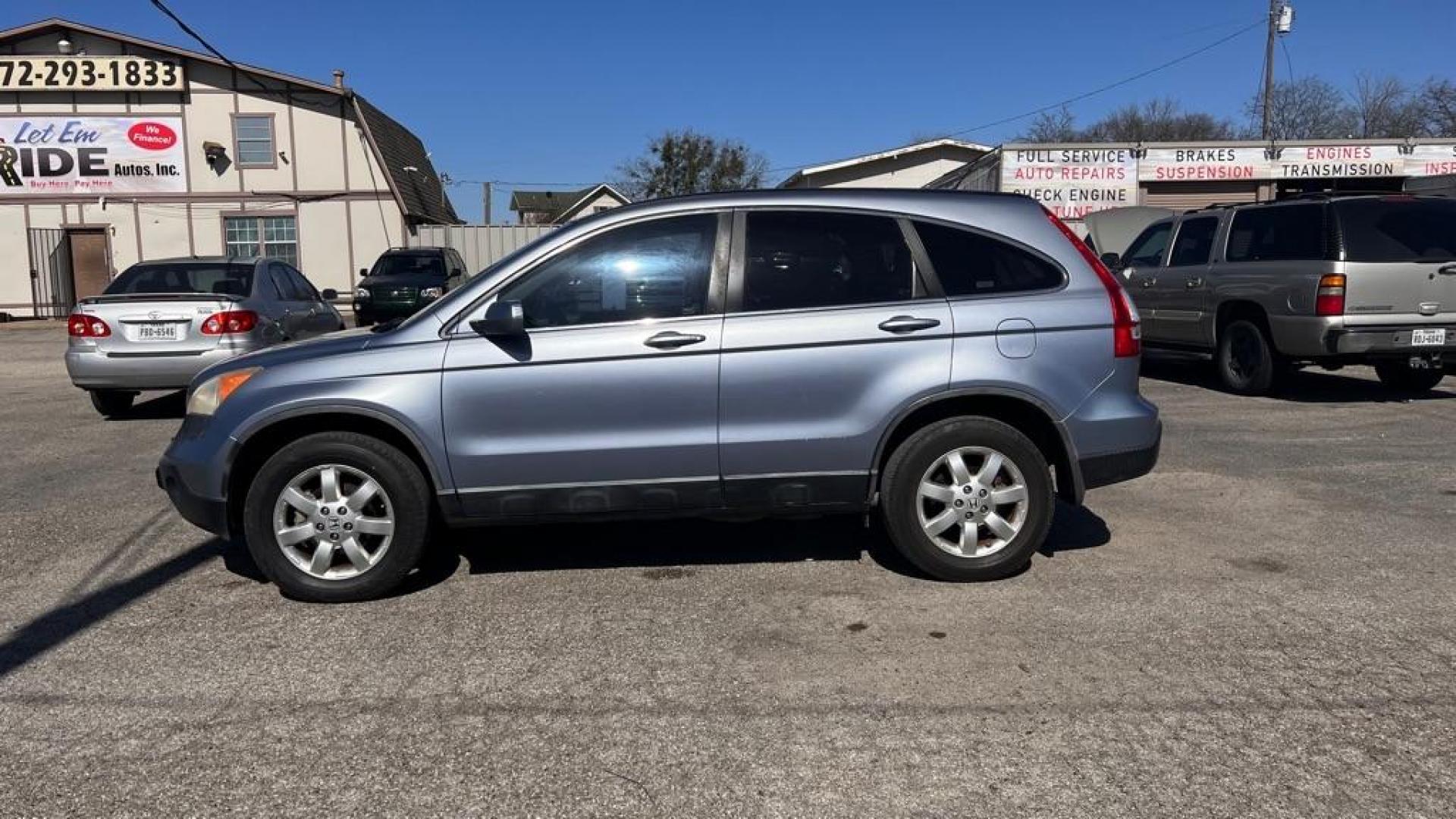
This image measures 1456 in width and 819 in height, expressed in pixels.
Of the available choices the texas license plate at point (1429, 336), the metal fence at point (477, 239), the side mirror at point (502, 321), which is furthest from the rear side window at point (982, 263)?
the metal fence at point (477, 239)

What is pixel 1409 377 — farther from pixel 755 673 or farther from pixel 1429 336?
pixel 755 673

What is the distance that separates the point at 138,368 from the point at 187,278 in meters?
1.20

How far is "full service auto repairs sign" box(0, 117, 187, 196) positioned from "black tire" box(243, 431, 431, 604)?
83.6ft

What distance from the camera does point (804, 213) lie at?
16.1 ft

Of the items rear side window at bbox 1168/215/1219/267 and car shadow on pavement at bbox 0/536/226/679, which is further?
rear side window at bbox 1168/215/1219/267

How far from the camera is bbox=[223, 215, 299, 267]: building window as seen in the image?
88.2 feet

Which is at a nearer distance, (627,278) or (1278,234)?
(627,278)

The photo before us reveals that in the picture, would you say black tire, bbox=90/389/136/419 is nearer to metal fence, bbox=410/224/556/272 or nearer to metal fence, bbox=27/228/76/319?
metal fence, bbox=410/224/556/272

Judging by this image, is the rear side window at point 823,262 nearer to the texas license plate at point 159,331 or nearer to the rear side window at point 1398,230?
the rear side window at point 1398,230

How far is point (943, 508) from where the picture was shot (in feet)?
15.8

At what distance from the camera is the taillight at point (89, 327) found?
9516 millimetres

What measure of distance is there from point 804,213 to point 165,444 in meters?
6.41

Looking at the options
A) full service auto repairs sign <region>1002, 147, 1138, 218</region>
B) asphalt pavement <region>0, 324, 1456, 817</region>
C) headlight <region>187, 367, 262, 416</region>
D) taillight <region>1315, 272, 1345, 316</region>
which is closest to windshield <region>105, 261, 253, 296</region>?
asphalt pavement <region>0, 324, 1456, 817</region>

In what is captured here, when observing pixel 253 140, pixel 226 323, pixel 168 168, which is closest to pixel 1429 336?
pixel 226 323
